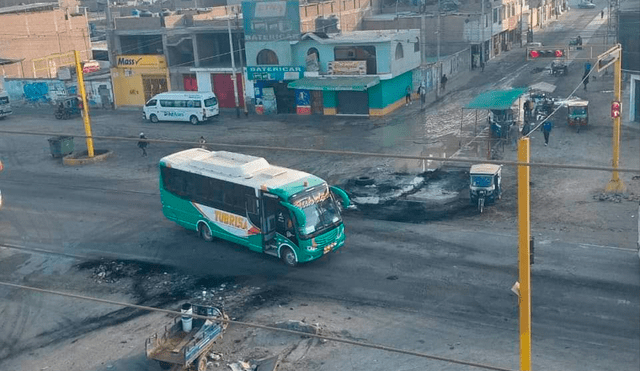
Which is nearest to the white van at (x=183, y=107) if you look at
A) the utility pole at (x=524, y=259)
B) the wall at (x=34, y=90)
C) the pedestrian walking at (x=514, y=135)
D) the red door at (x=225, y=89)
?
the red door at (x=225, y=89)

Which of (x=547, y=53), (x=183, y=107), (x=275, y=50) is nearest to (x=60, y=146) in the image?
(x=183, y=107)

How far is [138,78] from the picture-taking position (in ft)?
158

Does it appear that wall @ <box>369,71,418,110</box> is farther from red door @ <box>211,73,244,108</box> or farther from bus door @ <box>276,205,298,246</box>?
bus door @ <box>276,205,298,246</box>

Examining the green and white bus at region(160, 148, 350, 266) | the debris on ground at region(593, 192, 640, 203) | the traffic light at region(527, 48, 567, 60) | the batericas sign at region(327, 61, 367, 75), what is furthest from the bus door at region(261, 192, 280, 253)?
the batericas sign at region(327, 61, 367, 75)

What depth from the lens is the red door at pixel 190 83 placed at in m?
47.0

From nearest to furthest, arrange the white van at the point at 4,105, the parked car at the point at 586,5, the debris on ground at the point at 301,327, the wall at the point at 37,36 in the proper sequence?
the debris on ground at the point at 301,327 → the white van at the point at 4,105 → the wall at the point at 37,36 → the parked car at the point at 586,5

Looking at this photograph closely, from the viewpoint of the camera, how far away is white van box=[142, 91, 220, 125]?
137 ft

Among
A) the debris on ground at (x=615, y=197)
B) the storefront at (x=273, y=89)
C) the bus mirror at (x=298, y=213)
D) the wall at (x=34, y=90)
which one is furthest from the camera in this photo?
the wall at (x=34, y=90)

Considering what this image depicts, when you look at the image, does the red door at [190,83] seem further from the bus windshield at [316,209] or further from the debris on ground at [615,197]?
the debris on ground at [615,197]

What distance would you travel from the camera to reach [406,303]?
17984mm

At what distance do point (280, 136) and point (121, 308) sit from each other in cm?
2011

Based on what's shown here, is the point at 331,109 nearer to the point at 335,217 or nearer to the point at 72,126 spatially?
the point at 72,126

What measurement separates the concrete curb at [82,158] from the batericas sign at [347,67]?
43.4 feet

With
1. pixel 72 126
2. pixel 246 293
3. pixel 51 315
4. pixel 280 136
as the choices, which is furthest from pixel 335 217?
pixel 72 126
